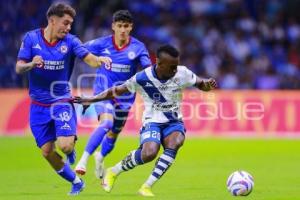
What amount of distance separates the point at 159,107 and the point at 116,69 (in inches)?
122

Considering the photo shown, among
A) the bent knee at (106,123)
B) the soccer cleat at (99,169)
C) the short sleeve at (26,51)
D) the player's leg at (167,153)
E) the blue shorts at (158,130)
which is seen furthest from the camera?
the bent knee at (106,123)

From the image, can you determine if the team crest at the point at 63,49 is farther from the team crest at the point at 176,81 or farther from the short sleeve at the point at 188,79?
the short sleeve at the point at 188,79

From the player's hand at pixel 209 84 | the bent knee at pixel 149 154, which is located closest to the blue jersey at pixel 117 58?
the player's hand at pixel 209 84

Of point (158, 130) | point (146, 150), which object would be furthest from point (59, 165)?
point (158, 130)

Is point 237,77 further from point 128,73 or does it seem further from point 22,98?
point 128,73

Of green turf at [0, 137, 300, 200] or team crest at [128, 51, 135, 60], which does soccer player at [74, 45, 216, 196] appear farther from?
team crest at [128, 51, 135, 60]

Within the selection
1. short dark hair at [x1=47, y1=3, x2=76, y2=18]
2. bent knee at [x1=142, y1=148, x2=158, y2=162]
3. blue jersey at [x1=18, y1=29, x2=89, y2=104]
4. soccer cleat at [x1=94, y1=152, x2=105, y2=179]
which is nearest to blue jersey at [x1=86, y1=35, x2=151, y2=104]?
soccer cleat at [x1=94, y1=152, x2=105, y2=179]

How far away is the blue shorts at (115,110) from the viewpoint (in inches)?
583

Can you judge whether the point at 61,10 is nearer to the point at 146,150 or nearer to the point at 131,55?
the point at 146,150

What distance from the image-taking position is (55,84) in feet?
40.4

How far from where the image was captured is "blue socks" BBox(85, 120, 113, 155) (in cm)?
1438

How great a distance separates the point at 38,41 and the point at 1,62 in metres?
12.0

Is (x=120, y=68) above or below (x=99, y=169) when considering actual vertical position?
above

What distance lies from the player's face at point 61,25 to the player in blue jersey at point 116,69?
250cm
